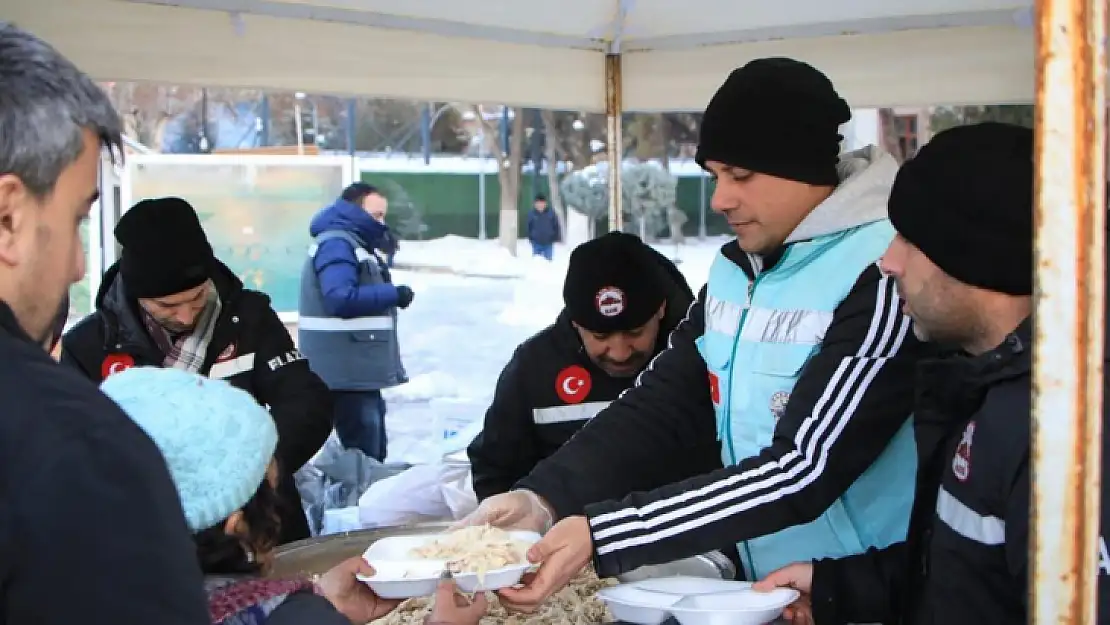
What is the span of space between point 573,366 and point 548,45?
4.23 feet

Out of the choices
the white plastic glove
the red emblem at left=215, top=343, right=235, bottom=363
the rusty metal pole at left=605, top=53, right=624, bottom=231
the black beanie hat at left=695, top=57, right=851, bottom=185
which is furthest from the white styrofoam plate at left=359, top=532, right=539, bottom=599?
the rusty metal pole at left=605, top=53, right=624, bottom=231

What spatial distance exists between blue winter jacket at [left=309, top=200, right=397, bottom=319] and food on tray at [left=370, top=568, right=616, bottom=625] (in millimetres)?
3336

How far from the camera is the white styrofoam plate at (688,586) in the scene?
1726 mm

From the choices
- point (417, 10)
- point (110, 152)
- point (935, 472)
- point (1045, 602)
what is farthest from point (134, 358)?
point (1045, 602)

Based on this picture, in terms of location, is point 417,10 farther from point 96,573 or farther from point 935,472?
point 96,573

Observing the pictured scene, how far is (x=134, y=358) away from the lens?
2855 millimetres

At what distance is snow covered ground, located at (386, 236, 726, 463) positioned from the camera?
7.47 metres

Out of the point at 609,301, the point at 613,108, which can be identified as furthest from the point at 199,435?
the point at 613,108

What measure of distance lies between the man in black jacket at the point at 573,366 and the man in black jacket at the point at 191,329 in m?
0.50

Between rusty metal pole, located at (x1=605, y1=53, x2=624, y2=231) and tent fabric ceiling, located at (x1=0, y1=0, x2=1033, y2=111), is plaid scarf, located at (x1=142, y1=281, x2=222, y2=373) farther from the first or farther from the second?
rusty metal pole, located at (x1=605, y1=53, x2=624, y2=231)

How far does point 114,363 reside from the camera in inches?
112

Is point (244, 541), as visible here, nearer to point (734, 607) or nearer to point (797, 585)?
point (734, 607)

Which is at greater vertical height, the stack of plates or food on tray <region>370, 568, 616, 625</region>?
the stack of plates

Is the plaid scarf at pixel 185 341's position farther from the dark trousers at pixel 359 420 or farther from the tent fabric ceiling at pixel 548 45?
the dark trousers at pixel 359 420
